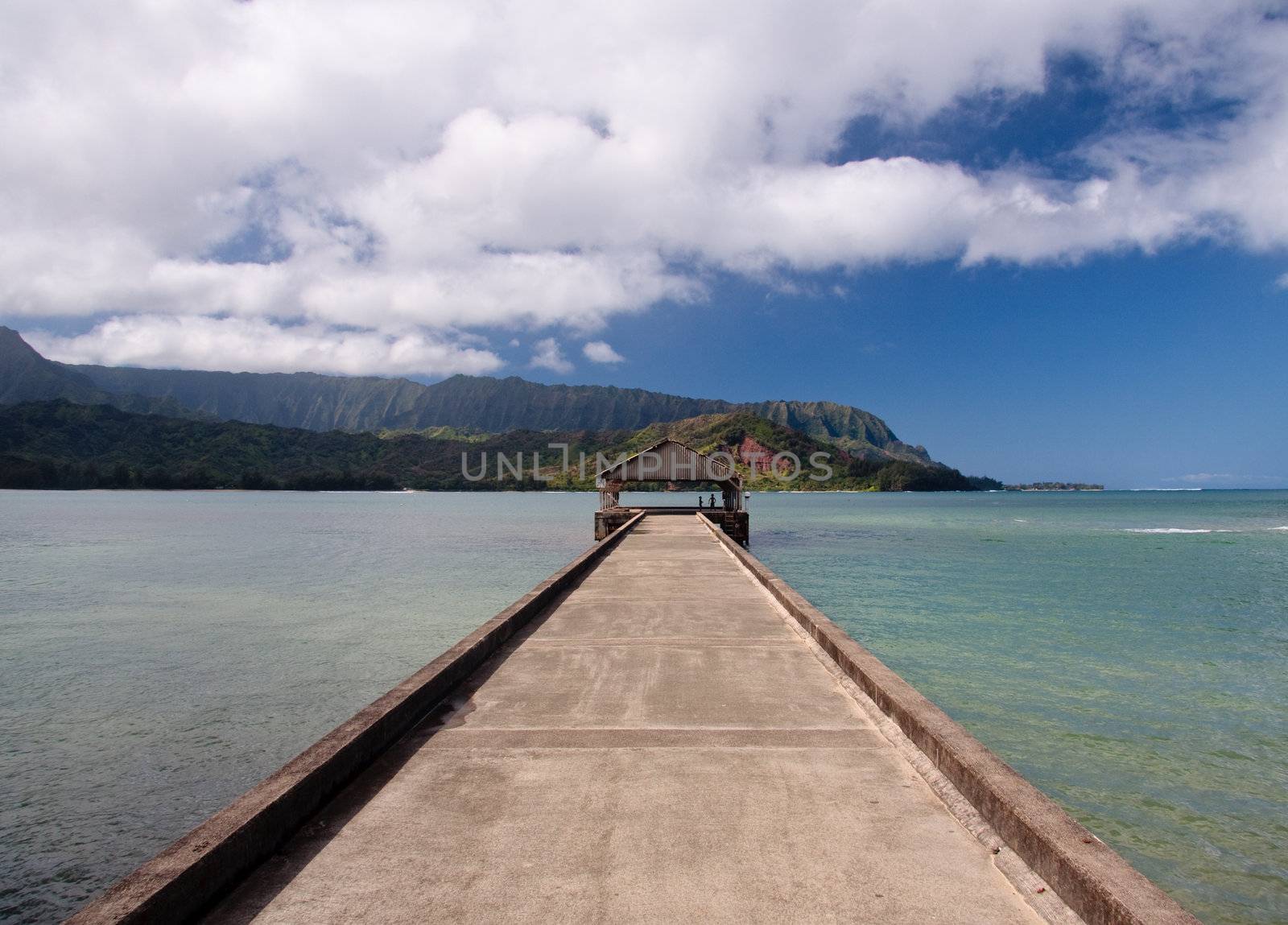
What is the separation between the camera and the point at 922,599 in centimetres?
2025

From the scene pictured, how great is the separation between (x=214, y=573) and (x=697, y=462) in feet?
69.4

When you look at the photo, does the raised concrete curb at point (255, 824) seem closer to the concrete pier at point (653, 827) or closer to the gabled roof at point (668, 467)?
the concrete pier at point (653, 827)

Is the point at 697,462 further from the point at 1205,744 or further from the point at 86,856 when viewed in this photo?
the point at 86,856

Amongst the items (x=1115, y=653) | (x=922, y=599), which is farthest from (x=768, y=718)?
(x=922, y=599)

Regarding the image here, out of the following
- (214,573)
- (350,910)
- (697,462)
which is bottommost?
(214,573)

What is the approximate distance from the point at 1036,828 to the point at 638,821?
1.94 metres

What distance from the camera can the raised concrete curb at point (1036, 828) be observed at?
9.70 ft

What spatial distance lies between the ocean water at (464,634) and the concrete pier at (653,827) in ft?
9.31

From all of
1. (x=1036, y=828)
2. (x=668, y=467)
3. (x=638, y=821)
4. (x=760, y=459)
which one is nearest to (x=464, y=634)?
(x=638, y=821)

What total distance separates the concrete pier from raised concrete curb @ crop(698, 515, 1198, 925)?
0.01m

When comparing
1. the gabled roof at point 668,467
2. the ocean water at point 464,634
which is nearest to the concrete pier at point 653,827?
the ocean water at point 464,634

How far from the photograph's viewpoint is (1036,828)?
3568 mm

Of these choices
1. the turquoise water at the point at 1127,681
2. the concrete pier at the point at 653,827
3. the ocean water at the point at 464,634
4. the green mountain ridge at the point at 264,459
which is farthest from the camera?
the green mountain ridge at the point at 264,459

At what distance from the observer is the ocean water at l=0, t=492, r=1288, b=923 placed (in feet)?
21.6
